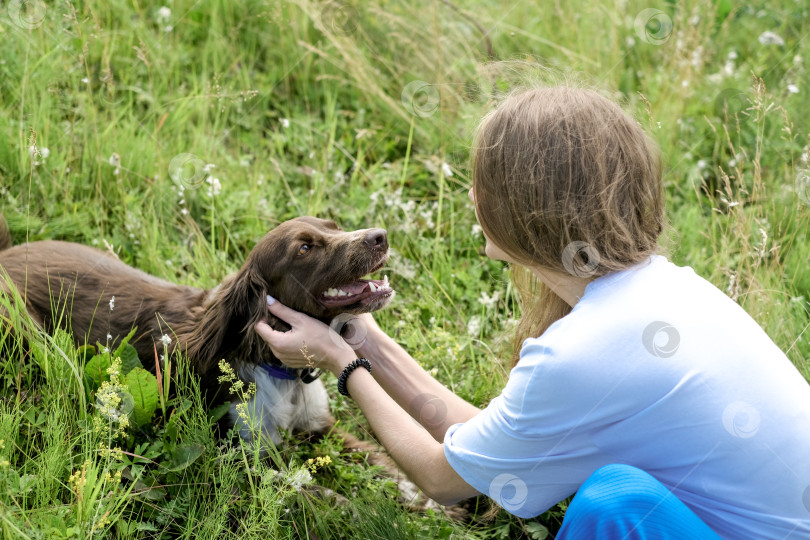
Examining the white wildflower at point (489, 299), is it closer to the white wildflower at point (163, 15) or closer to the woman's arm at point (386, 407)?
the woman's arm at point (386, 407)

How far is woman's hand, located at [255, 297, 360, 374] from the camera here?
2.77 m

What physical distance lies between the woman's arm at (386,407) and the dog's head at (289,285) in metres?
0.13

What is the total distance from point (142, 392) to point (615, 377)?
1692 millimetres

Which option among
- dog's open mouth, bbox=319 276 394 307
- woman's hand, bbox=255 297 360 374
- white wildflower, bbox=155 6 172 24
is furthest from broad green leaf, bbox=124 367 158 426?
white wildflower, bbox=155 6 172 24

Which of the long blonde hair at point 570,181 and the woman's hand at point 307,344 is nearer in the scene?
the long blonde hair at point 570,181

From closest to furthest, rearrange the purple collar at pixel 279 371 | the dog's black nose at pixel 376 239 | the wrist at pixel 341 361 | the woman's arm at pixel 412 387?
the wrist at pixel 341 361
the woman's arm at pixel 412 387
the dog's black nose at pixel 376 239
the purple collar at pixel 279 371

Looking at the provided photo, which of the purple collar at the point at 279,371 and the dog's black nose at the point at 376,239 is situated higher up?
the dog's black nose at the point at 376,239

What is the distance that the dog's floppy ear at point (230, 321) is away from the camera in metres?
3.13

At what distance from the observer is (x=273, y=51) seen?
17.6 ft

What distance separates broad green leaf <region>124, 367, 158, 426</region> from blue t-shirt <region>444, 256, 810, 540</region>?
4.25 ft

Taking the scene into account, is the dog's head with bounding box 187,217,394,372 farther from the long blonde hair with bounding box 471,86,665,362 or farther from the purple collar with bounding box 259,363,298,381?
the long blonde hair with bounding box 471,86,665,362

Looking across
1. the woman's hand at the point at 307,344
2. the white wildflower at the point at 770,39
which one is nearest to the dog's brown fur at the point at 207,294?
the woman's hand at the point at 307,344

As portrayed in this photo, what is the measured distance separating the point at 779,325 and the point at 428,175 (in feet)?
7.03

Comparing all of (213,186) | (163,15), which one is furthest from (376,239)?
(163,15)
